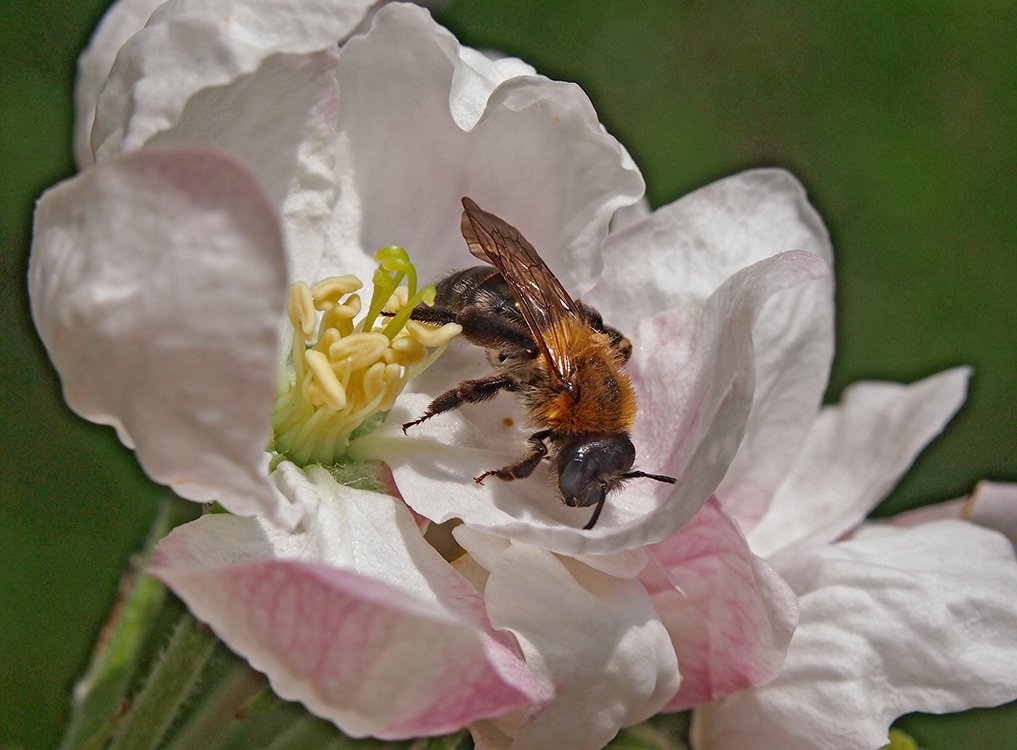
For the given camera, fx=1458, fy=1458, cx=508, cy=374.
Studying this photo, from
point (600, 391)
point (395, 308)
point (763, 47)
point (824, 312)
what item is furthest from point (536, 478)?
point (763, 47)

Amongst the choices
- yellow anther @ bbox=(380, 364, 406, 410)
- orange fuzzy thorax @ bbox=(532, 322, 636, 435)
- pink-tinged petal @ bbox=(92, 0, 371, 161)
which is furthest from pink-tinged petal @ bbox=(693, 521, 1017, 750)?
pink-tinged petal @ bbox=(92, 0, 371, 161)

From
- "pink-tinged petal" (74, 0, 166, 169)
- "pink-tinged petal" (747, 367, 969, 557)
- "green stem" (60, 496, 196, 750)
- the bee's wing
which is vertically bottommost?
"green stem" (60, 496, 196, 750)

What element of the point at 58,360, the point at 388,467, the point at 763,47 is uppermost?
the point at 58,360

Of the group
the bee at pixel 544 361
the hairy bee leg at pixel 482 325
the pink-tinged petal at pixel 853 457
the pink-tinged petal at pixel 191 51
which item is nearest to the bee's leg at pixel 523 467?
the bee at pixel 544 361

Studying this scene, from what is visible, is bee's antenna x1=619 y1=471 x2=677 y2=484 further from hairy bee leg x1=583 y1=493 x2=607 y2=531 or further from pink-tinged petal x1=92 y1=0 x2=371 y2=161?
pink-tinged petal x1=92 y1=0 x2=371 y2=161

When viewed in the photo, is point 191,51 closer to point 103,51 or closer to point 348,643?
point 103,51

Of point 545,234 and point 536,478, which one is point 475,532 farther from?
point 545,234

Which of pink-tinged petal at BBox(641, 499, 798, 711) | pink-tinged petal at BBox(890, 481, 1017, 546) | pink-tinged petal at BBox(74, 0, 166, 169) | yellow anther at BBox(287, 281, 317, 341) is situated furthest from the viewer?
pink-tinged petal at BBox(890, 481, 1017, 546)
